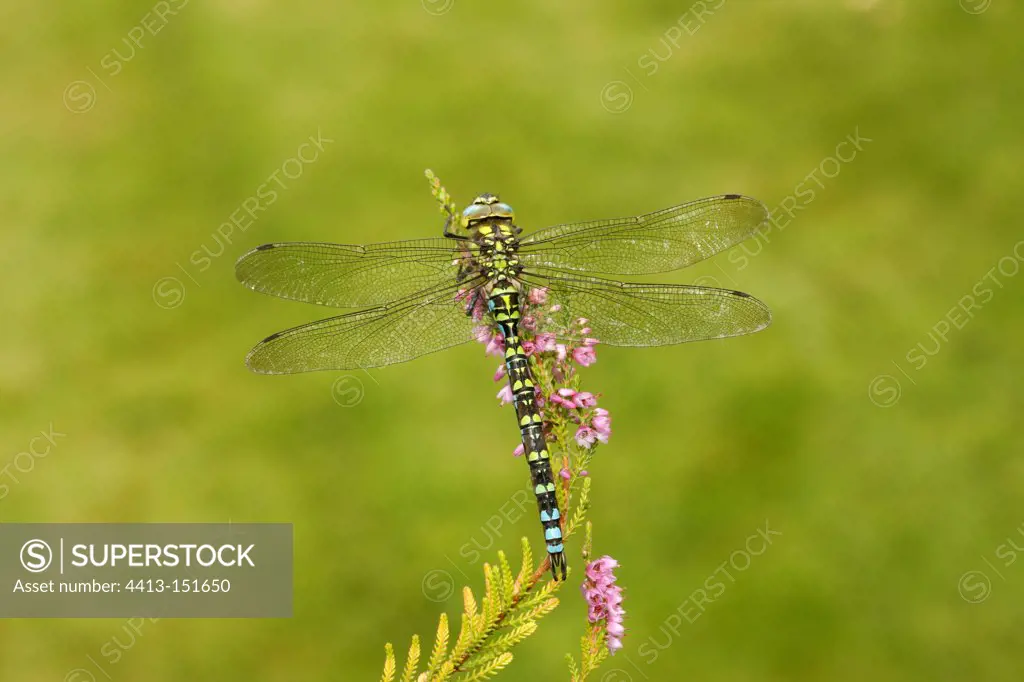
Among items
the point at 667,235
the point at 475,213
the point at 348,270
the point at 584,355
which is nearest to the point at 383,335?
the point at 348,270

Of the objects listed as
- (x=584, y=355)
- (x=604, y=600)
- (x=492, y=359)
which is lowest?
(x=604, y=600)

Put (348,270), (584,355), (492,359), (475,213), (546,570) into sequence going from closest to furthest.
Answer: (546,570)
(584,355)
(475,213)
(348,270)
(492,359)

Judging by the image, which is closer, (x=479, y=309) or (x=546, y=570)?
(x=546, y=570)

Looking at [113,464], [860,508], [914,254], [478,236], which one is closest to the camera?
[478,236]

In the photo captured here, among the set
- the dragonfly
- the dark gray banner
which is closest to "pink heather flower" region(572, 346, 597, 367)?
the dragonfly

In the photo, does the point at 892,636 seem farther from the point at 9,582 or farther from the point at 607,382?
the point at 9,582

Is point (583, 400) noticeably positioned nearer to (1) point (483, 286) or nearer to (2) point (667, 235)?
(1) point (483, 286)

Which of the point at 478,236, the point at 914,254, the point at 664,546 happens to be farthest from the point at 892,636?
the point at 478,236

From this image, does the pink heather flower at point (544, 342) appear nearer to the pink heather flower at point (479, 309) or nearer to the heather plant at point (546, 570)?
the heather plant at point (546, 570)
